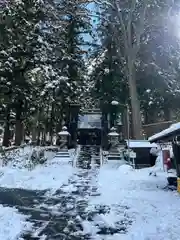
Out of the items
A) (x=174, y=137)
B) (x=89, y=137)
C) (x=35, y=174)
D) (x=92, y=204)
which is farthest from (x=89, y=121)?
(x=92, y=204)

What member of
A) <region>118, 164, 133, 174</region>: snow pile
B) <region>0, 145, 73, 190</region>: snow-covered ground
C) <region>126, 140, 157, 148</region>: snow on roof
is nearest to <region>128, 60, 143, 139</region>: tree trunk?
<region>126, 140, 157, 148</region>: snow on roof

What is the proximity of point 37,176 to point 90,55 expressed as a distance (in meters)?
17.8

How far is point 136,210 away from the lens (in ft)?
23.7

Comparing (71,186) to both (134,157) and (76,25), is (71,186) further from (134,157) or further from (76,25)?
(76,25)

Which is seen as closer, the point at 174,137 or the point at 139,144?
the point at 174,137

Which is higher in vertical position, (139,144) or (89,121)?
(89,121)

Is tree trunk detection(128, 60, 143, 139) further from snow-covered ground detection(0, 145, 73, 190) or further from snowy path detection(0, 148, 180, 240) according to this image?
snowy path detection(0, 148, 180, 240)

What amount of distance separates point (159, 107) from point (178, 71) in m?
4.15

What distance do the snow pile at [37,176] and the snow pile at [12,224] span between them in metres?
3.64

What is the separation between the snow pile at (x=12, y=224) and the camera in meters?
5.23

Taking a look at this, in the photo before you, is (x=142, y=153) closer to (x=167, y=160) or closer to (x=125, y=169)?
(x=125, y=169)

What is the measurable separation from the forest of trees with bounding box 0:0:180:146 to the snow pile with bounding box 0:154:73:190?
5.98 m

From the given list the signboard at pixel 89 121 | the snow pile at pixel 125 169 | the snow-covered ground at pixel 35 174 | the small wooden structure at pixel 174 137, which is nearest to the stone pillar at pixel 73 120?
the signboard at pixel 89 121

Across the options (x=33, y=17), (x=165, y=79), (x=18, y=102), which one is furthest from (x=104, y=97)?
(x=33, y=17)
